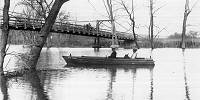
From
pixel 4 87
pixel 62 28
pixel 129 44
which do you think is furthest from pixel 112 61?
pixel 129 44

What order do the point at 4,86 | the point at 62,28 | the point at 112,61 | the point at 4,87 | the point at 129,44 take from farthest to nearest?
1. the point at 129,44
2. the point at 62,28
3. the point at 112,61
4. the point at 4,86
5. the point at 4,87

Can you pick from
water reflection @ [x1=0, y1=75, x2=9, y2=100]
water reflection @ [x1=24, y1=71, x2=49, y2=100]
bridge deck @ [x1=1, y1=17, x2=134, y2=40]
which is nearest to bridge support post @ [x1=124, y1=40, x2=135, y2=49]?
bridge deck @ [x1=1, y1=17, x2=134, y2=40]

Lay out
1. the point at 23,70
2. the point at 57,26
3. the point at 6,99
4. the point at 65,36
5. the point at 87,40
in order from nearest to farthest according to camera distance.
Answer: the point at 6,99 → the point at 23,70 → the point at 57,26 → the point at 87,40 → the point at 65,36

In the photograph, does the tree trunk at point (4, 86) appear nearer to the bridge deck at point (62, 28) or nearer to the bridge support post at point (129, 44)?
the bridge deck at point (62, 28)

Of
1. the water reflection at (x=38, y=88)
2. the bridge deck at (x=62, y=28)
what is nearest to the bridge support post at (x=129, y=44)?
the bridge deck at (x=62, y=28)

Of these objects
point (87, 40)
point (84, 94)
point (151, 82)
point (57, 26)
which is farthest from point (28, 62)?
point (87, 40)

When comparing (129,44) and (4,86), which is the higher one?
(129,44)

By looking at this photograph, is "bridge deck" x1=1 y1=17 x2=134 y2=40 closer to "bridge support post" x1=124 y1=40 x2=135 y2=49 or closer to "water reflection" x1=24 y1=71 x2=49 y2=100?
"bridge support post" x1=124 y1=40 x2=135 y2=49

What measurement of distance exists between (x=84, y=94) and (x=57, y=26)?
138 ft

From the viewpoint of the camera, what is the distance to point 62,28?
5941 cm

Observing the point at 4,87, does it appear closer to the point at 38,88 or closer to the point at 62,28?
the point at 38,88

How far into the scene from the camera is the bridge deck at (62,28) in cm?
5102

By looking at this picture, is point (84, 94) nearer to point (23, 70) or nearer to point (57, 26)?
point (23, 70)

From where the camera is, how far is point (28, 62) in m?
27.9
